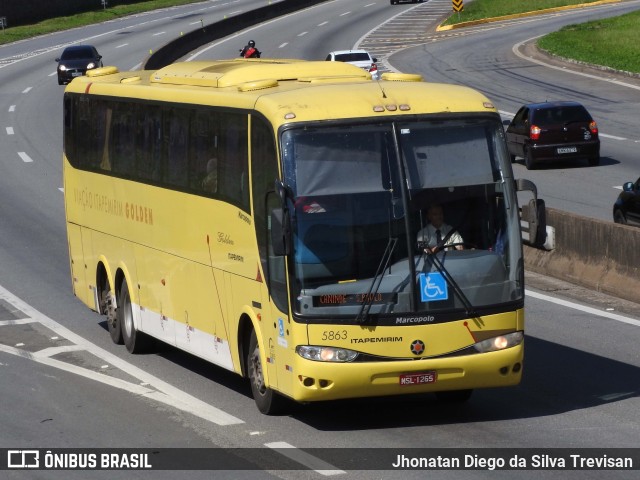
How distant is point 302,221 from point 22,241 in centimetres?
1653

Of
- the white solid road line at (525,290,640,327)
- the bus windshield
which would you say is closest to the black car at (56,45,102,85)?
the white solid road line at (525,290,640,327)

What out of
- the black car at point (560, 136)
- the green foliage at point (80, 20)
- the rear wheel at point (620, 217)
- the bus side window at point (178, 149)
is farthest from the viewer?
the green foliage at point (80, 20)

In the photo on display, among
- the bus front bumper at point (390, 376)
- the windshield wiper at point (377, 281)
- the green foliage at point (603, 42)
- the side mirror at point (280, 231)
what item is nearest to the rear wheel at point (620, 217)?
the bus front bumper at point (390, 376)

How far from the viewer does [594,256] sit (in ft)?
Result: 63.7

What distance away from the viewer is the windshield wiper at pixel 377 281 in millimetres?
11375

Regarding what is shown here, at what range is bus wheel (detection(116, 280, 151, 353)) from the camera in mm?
16219

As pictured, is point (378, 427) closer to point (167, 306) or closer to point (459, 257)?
point (459, 257)

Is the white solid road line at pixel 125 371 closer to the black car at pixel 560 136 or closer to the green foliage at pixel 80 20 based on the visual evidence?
the black car at pixel 560 136

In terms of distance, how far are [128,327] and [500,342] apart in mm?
6105

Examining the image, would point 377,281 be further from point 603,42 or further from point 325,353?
point 603,42

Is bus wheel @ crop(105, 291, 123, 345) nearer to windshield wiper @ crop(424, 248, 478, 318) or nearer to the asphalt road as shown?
the asphalt road

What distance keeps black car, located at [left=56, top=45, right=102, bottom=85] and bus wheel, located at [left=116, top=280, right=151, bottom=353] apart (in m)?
43.2

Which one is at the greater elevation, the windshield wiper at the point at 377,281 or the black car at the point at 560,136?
the windshield wiper at the point at 377,281

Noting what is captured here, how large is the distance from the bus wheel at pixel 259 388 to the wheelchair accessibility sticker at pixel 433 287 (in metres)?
1.74
